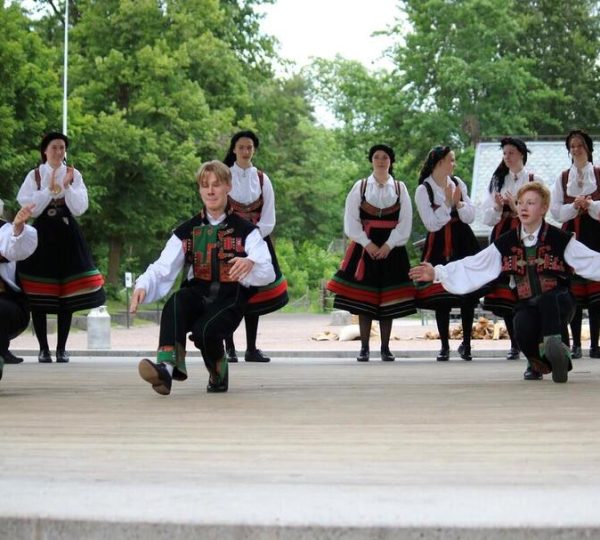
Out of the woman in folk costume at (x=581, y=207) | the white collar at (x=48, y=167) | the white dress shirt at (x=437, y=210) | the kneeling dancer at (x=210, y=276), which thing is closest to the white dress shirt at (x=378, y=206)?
the white dress shirt at (x=437, y=210)

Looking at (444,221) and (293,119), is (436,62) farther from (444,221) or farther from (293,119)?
(444,221)

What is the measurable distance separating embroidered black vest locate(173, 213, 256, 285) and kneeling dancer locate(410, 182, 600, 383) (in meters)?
1.23

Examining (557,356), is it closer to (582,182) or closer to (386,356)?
(582,182)

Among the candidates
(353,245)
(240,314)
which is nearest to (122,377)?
(240,314)

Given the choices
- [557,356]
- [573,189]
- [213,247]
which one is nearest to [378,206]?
[573,189]

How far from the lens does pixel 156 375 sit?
781cm

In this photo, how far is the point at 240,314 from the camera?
28.2 ft

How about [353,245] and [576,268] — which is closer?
[576,268]

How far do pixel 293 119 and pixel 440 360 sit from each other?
65.3 meters

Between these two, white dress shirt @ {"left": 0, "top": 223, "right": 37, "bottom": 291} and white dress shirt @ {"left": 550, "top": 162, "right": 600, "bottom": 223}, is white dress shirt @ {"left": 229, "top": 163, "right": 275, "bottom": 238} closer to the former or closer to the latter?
white dress shirt @ {"left": 550, "top": 162, "right": 600, "bottom": 223}

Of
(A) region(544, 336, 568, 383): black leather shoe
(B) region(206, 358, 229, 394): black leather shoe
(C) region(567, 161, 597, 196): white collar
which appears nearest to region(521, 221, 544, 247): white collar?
(A) region(544, 336, 568, 383): black leather shoe

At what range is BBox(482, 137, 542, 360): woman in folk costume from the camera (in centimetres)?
1288

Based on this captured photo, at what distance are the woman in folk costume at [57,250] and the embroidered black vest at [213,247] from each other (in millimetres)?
4008

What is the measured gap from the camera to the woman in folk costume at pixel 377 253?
13.1 metres
